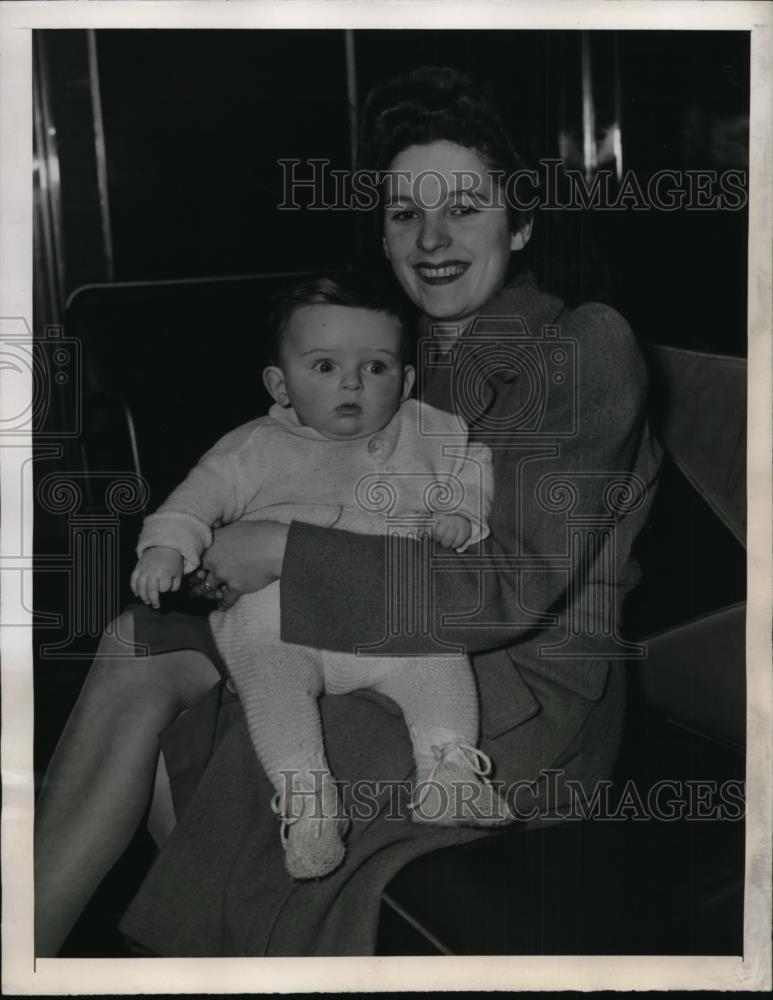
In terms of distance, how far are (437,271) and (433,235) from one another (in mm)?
55

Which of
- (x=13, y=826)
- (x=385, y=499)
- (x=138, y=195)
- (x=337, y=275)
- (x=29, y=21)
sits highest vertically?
→ (x=29, y=21)

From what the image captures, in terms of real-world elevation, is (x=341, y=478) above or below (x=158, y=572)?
above

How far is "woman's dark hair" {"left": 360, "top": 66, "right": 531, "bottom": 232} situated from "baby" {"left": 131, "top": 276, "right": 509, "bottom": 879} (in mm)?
226

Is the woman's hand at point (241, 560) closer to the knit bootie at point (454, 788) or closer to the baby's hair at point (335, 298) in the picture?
the baby's hair at point (335, 298)

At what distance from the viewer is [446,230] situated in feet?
5.98

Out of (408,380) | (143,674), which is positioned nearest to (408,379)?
(408,380)

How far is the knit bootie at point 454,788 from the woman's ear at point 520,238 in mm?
757

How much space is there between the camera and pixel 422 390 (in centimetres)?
181

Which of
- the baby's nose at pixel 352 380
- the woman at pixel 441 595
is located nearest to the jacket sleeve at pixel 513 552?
the woman at pixel 441 595

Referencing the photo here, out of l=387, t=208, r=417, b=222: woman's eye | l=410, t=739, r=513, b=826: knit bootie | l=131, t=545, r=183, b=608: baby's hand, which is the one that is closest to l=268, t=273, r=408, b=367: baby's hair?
l=387, t=208, r=417, b=222: woman's eye

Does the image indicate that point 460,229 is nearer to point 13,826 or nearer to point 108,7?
point 108,7

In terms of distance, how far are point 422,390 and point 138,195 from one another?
1.75 ft

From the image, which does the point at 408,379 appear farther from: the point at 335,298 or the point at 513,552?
the point at 513,552

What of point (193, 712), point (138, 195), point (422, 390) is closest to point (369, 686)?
point (193, 712)
